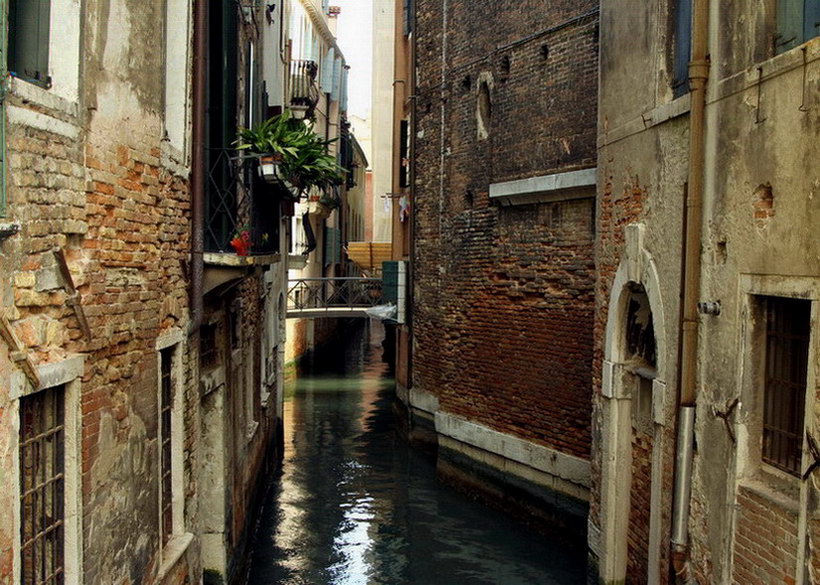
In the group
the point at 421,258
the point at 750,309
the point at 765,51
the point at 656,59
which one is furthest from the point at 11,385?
the point at 421,258

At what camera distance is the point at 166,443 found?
7.32m

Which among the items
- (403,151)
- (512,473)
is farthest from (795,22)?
(403,151)

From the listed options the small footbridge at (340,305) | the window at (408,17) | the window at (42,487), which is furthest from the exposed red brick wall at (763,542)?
the small footbridge at (340,305)

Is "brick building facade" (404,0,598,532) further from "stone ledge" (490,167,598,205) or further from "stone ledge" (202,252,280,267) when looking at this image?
"stone ledge" (202,252,280,267)

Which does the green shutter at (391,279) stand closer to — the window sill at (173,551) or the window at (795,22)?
the window sill at (173,551)

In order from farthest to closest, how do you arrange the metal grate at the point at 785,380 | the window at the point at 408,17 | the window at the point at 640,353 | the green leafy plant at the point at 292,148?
the window at the point at 408,17 → the green leafy plant at the point at 292,148 → the window at the point at 640,353 → the metal grate at the point at 785,380

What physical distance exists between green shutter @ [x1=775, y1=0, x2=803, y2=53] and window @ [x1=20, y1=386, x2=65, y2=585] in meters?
4.09

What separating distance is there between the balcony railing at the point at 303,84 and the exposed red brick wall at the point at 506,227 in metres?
4.61

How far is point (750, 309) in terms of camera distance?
5.64 m

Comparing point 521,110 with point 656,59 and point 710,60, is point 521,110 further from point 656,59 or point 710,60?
point 710,60

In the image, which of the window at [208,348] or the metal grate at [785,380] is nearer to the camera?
the metal grate at [785,380]

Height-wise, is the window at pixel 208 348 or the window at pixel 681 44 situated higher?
the window at pixel 681 44

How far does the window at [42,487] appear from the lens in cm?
463

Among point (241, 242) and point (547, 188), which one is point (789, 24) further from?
point (547, 188)
